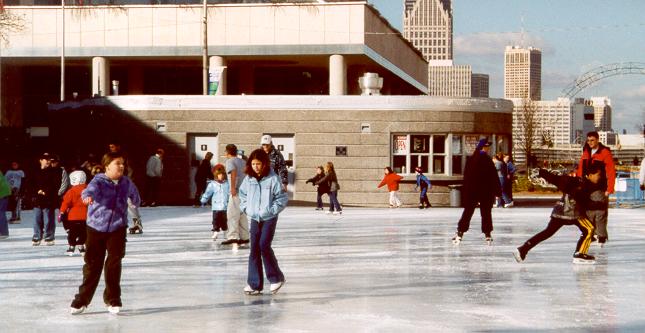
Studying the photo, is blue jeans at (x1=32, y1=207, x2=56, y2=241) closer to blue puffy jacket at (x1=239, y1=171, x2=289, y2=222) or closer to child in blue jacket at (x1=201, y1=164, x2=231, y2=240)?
child in blue jacket at (x1=201, y1=164, x2=231, y2=240)

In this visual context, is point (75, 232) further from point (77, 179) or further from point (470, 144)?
point (470, 144)

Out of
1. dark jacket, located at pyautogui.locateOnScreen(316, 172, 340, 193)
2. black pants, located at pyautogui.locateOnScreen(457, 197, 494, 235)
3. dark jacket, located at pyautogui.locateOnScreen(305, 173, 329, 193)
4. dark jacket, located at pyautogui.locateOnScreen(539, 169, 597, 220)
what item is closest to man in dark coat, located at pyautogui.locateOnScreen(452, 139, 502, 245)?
black pants, located at pyautogui.locateOnScreen(457, 197, 494, 235)

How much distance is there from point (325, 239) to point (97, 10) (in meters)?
36.0

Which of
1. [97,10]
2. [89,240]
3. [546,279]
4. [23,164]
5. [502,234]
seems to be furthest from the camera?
[97,10]

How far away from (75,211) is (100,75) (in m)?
37.6

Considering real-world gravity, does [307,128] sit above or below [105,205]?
above

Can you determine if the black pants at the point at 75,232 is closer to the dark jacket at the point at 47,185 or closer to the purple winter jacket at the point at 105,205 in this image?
the dark jacket at the point at 47,185

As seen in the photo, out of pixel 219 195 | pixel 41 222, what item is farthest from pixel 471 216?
pixel 41 222

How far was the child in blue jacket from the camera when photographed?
18.2 metres

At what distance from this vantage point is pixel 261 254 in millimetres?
11281

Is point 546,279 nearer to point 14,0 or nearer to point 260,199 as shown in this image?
point 260,199

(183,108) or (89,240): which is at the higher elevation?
(183,108)

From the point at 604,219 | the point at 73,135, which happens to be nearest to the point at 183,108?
the point at 73,135

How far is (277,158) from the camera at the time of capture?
1834 centimetres
